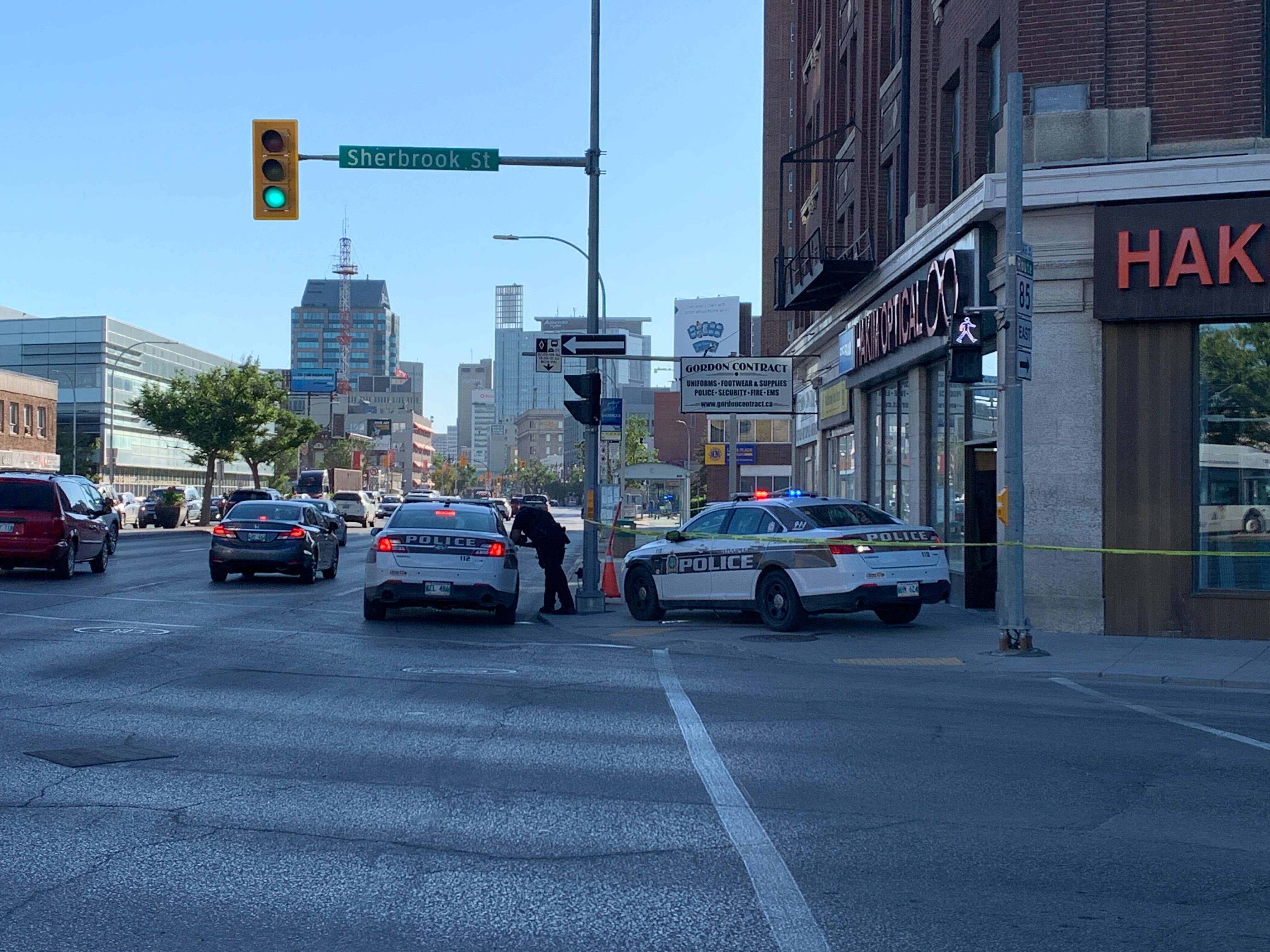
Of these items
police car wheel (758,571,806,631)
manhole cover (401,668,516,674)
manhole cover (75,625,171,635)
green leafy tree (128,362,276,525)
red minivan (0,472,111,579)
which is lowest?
manhole cover (401,668,516,674)

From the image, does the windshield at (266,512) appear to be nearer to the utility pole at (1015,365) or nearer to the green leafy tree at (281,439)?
the utility pole at (1015,365)

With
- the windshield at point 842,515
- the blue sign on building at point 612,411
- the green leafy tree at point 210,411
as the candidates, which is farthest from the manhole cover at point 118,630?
the green leafy tree at point 210,411

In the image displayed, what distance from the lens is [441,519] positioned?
17781 mm

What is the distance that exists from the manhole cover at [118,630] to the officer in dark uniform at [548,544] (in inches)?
199

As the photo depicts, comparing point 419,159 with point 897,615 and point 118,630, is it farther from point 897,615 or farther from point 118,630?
point 897,615

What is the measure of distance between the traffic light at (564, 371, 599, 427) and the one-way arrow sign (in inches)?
17.6

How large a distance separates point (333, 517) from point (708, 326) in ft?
190

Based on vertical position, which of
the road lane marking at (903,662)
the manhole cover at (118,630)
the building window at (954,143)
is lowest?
the road lane marking at (903,662)

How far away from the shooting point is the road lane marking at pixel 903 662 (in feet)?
44.6

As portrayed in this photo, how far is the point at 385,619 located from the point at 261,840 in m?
11.8

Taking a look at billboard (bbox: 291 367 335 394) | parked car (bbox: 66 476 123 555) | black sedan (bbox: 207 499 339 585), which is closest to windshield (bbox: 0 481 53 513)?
parked car (bbox: 66 476 123 555)

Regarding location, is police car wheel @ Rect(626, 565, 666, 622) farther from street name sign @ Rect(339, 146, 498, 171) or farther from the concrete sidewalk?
street name sign @ Rect(339, 146, 498, 171)

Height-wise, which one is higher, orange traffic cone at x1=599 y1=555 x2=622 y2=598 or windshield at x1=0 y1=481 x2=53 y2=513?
windshield at x1=0 y1=481 x2=53 y2=513

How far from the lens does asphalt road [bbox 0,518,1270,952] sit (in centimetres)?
496
